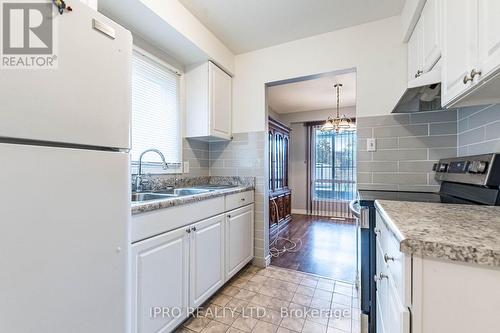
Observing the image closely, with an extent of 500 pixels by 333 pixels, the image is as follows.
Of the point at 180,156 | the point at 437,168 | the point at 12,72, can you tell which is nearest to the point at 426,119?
the point at 437,168

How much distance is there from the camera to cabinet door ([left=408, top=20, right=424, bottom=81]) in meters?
1.57

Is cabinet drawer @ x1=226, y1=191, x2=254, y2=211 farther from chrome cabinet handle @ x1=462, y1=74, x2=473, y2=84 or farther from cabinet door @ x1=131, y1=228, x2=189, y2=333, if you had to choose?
chrome cabinet handle @ x1=462, y1=74, x2=473, y2=84

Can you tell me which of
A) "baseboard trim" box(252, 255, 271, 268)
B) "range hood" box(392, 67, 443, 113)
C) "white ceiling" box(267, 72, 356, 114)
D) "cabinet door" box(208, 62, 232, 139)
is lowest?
"baseboard trim" box(252, 255, 271, 268)

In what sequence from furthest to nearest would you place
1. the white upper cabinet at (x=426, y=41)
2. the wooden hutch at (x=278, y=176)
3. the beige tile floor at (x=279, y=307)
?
the wooden hutch at (x=278, y=176), the beige tile floor at (x=279, y=307), the white upper cabinet at (x=426, y=41)

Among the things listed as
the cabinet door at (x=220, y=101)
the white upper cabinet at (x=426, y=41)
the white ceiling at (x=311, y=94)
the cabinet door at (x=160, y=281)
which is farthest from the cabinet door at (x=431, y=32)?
the cabinet door at (x=160, y=281)

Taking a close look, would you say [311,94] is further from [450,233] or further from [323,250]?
[450,233]

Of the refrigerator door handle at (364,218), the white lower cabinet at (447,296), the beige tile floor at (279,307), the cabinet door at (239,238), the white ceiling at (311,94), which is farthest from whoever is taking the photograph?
the white ceiling at (311,94)

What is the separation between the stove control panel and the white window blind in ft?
7.26

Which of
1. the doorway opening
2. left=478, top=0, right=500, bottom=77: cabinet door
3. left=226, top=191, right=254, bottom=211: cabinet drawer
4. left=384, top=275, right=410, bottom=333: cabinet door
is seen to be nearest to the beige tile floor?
the doorway opening

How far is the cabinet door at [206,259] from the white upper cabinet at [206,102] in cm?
94

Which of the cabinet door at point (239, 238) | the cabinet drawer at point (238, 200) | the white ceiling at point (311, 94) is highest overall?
the white ceiling at point (311, 94)

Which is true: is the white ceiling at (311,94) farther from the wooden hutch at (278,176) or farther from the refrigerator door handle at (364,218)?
the refrigerator door handle at (364,218)

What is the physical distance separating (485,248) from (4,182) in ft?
3.95

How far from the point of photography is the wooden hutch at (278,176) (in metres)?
3.82
